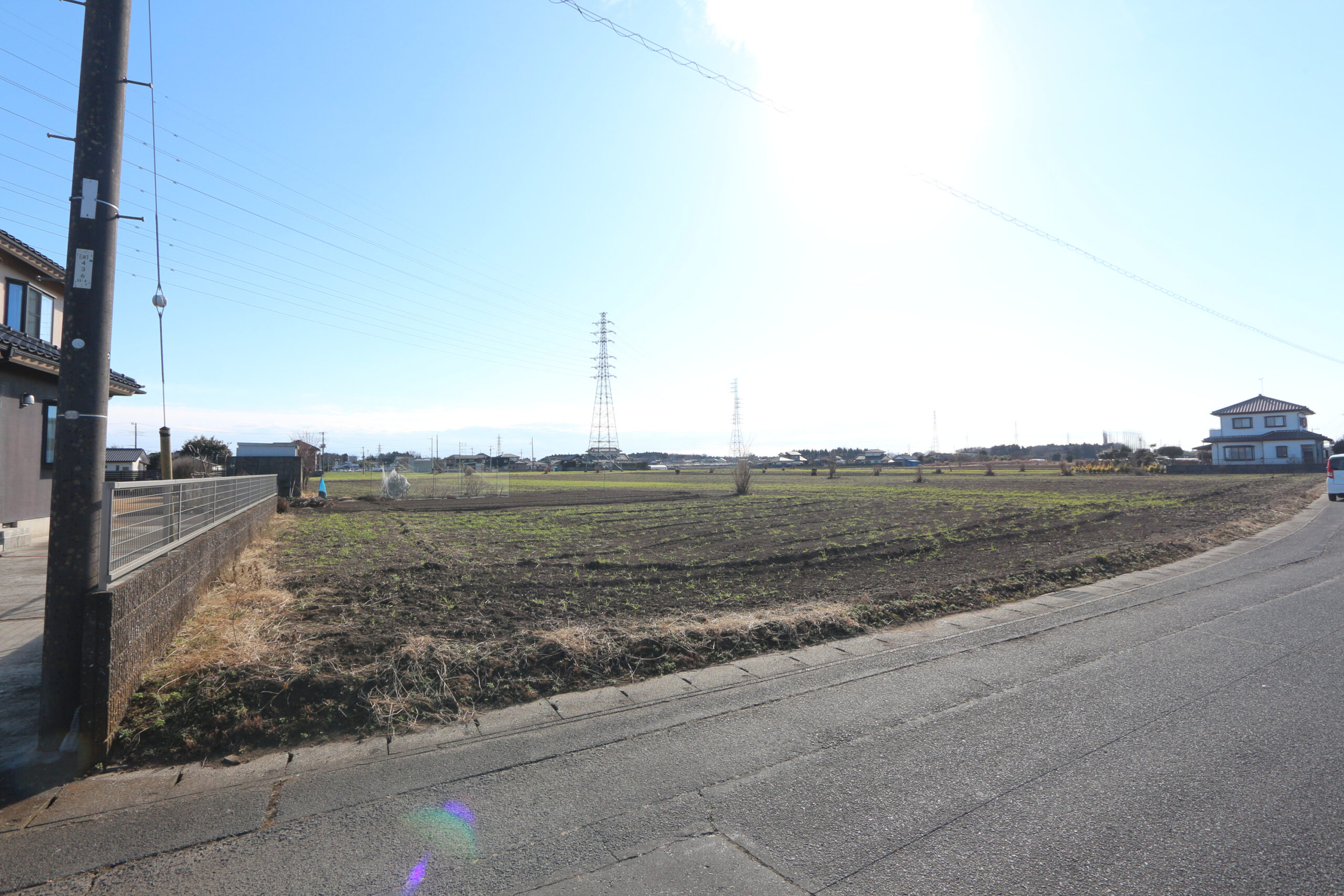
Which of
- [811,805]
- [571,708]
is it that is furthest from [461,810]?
[811,805]

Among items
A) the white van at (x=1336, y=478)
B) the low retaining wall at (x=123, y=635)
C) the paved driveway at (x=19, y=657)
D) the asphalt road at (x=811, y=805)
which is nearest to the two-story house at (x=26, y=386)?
the paved driveway at (x=19, y=657)

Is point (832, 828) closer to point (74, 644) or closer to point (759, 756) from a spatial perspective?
point (759, 756)

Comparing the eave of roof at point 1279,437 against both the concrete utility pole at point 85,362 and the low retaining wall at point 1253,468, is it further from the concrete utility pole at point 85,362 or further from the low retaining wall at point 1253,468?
the concrete utility pole at point 85,362

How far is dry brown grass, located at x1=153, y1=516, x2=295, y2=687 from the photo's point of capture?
486 cm

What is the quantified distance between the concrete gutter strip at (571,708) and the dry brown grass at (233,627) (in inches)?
46.3

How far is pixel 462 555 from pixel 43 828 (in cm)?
860

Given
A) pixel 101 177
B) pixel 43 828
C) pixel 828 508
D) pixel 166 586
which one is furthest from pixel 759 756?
pixel 828 508

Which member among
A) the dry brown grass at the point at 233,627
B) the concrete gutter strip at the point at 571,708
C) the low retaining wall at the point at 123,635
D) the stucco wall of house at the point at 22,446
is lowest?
the concrete gutter strip at the point at 571,708

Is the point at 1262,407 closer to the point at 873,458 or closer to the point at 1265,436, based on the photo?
the point at 1265,436

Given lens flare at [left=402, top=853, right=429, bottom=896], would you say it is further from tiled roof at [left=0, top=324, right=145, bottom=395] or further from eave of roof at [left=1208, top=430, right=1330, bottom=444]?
eave of roof at [left=1208, top=430, right=1330, bottom=444]

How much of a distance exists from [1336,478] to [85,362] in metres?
37.6

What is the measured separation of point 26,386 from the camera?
485 inches

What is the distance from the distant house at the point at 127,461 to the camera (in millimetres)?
33844

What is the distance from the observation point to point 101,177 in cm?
420
